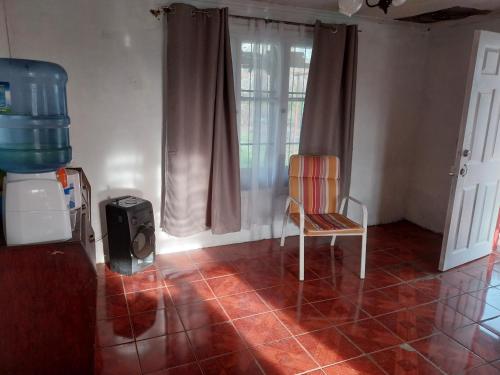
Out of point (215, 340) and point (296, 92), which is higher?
point (296, 92)

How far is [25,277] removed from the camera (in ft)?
4.65

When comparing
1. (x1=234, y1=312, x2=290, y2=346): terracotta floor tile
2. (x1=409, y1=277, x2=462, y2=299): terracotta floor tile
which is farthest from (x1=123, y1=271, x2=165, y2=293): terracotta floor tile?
(x1=409, y1=277, x2=462, y2=299): terracotta floor tile

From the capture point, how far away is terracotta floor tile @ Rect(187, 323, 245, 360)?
6.73 ft

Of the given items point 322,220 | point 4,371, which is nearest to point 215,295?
point 322,220

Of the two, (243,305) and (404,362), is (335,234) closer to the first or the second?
(243,305)

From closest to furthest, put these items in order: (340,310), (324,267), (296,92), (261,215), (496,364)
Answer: (496,364), (340,310), (324,267), (296,92), (261,215)

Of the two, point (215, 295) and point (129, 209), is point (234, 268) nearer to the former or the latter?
point (215, 295)

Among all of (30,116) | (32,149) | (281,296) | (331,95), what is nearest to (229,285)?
(281,296)

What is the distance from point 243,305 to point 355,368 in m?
0.83

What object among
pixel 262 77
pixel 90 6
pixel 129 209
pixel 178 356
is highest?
pixel 90 6

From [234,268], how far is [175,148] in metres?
1.07

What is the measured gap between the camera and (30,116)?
1606 millimetres

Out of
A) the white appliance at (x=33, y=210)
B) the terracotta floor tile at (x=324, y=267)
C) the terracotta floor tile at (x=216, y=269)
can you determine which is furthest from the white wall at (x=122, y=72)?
the white appliance at (x=33, y=210)

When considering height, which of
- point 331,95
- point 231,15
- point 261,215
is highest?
point 231,15
